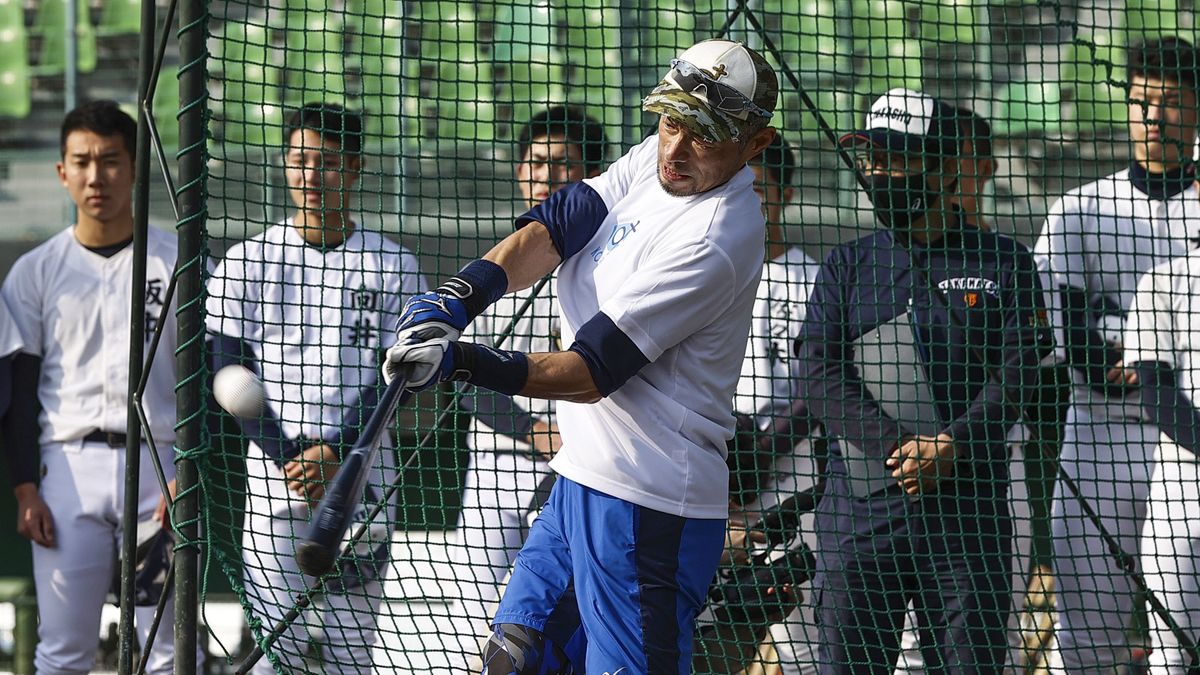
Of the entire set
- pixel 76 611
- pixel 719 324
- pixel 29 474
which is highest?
pixel 719 324

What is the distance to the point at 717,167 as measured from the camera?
2.92 m

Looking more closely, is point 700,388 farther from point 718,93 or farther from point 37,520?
point 37,520

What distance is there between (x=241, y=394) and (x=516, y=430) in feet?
3.50

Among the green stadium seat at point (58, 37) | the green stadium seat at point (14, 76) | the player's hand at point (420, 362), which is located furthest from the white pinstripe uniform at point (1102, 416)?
the green stadium seat at point (14, 76)

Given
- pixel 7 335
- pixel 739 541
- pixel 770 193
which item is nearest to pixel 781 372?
pixel 770 193

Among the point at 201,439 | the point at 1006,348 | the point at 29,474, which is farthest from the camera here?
the point at 29,474

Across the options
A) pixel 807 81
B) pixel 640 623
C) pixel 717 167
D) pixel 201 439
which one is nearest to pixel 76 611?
pixel 201 439

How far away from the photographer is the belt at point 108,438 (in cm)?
466

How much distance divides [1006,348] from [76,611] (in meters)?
3.00

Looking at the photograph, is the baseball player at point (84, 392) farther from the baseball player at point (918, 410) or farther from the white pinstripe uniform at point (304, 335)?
the baseball player at point (918, 410)

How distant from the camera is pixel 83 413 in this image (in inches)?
185

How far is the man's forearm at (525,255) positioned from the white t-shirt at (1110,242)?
2.16 metres

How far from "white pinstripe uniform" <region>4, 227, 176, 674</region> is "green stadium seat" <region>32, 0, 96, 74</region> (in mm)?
3430

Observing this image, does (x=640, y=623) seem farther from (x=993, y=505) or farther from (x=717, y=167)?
(x=993, y=505)
